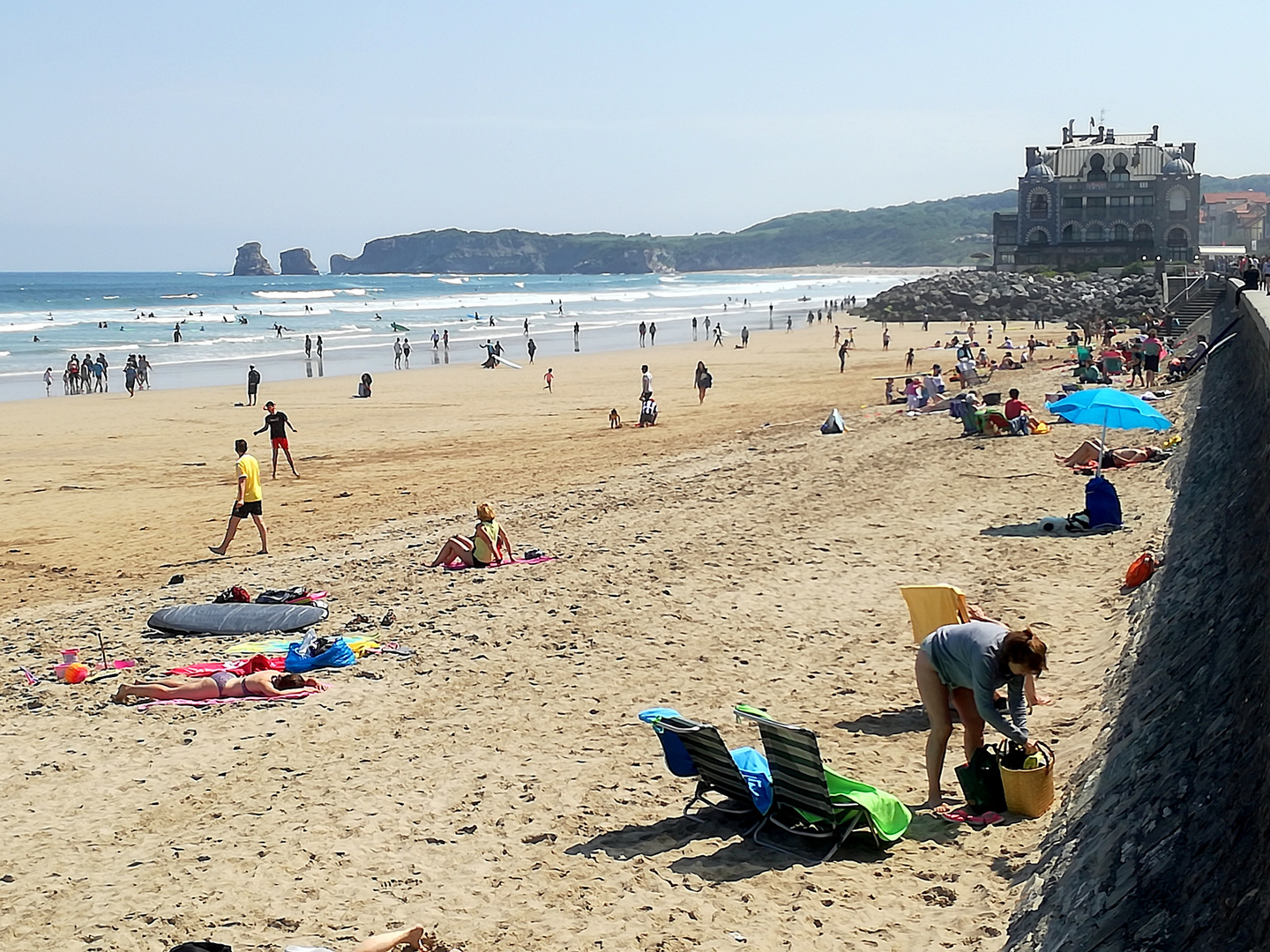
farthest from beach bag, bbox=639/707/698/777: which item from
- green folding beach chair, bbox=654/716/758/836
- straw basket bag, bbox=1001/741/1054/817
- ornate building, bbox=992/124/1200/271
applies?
ornate building, bbox=992/124/1200/271

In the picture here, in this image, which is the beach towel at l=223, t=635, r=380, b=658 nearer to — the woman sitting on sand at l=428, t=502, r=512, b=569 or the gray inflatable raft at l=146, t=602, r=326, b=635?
the gray inflatable raft at l=146, t=602, r=326, b=635

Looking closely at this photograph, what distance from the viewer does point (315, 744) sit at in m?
8.49

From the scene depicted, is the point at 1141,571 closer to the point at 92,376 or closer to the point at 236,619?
the point at 236,619

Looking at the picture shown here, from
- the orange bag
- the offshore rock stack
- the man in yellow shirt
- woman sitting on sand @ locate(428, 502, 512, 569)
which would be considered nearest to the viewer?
the orange bag

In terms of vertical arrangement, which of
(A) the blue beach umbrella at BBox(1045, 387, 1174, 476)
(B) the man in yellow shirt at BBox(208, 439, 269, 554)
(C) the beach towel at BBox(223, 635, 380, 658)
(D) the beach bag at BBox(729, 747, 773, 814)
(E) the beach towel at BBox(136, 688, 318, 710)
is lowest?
(E) the beach towel at BBox(136, 688, 318, 710)

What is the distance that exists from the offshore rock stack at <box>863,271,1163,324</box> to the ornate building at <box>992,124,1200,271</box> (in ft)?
29.6

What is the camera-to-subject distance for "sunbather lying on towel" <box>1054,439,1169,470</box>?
1619cm

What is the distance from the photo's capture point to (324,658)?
10.1 m

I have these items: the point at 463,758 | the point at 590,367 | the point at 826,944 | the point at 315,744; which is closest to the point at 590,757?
the point at 463,758

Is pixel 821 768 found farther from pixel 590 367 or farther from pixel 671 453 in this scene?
pixel 590 367

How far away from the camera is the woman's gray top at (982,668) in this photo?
21.2 ft

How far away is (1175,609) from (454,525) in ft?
33.7

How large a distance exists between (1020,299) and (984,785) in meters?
60.5

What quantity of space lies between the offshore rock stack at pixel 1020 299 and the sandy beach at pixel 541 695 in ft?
133
